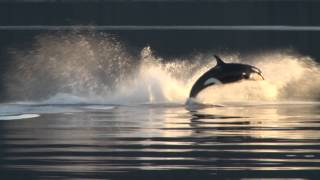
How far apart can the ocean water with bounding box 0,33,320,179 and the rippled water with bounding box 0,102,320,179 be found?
18 millimetres

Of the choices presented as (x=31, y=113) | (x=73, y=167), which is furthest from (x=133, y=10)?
→ (x=73, y=167)

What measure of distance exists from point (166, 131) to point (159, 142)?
2.32m

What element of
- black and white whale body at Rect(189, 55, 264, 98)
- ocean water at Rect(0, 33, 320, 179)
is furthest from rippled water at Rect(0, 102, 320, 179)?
black and white whale body at Rect(189, 55, 264, 98)

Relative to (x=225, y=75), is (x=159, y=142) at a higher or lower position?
lower

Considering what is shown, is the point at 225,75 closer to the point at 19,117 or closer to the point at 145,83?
the point at 145,83

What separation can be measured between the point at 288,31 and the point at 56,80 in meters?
75.8

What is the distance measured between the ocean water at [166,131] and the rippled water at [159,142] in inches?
0.7

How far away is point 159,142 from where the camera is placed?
84.4 feet

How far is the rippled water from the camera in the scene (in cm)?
2158

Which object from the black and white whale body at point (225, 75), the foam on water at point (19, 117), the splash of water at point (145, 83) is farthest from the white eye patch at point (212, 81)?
the foam on water at point (19, 117)

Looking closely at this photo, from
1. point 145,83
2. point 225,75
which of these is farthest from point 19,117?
point 145,83

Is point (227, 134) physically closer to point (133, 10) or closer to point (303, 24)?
point (303, 24)

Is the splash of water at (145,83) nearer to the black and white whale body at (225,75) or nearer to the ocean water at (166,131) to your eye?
the ocean water at (166,131)

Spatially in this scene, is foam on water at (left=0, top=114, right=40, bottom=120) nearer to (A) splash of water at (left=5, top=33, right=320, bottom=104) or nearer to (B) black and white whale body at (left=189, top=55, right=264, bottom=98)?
(A) splash of water at (left=5, top=33, right=320, bottom=104)
